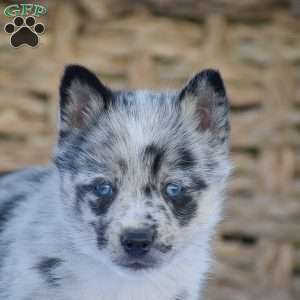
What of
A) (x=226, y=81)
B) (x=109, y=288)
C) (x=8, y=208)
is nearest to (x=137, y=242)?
(x=109, y=288)

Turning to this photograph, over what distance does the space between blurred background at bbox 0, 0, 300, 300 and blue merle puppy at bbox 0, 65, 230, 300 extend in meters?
2.00

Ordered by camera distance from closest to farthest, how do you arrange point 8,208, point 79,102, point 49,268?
1. point 49,268
2. point 79,102
3. point 8,208

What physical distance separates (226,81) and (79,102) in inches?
96.3

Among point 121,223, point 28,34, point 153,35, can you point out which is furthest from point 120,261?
point 153,35

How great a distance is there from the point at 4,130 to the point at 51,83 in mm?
513

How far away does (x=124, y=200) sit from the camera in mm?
4734

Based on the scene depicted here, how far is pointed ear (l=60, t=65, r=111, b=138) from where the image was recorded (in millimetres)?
5113

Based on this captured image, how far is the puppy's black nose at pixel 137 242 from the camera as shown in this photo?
15.0 feet

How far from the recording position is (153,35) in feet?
23.9

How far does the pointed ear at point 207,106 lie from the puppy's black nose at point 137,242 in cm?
88

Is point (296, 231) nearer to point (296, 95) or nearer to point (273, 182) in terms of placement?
point (273, 182)

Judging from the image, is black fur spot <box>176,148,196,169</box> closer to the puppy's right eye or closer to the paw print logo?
the puppy's right eye

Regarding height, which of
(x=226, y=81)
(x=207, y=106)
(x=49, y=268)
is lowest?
(x=49, y=268)

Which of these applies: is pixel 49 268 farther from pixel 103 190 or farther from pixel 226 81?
pixel 226 81
